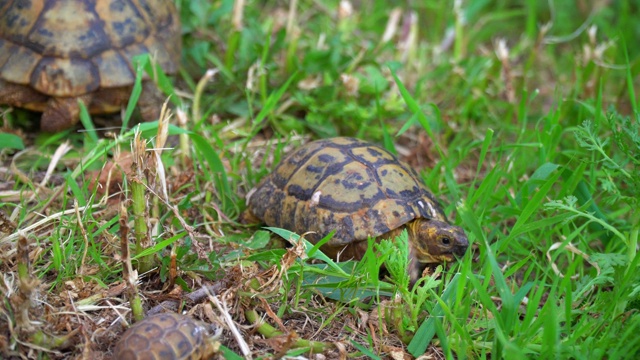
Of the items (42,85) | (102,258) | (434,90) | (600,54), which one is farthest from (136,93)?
(600,54)

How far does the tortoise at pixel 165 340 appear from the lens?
193cm

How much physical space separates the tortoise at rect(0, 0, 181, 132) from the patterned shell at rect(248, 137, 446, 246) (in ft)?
3.85

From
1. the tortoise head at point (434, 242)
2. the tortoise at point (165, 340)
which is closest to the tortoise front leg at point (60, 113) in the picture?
the tortoise at point (165, 340)

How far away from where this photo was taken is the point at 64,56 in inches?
131

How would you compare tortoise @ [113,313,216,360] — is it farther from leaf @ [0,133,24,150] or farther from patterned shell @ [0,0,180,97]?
patterned shell @ [0,0,180,97]

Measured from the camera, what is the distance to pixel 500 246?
271 cm

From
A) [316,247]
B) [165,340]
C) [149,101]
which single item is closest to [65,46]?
[149,101]

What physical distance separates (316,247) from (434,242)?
630 millimetres

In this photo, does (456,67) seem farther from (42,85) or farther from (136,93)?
(42,85)

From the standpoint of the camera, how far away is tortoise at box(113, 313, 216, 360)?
1932 millimetres

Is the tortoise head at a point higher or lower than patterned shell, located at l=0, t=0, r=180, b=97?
lower

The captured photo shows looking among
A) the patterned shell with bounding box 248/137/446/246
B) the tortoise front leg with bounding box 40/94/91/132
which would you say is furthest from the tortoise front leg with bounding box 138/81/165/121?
the patterned shell with bounding box 248/137/446/246

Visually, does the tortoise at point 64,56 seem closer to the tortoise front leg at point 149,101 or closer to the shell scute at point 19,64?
the shell scute at point 19,64

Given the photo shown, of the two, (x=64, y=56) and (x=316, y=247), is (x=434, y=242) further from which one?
(x=64, y=56)
